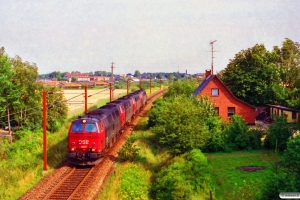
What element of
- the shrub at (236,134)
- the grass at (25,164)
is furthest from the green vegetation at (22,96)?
the shrub at (236,134)

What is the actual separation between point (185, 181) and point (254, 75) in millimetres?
25267

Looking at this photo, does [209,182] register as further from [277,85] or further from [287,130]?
[277,85]

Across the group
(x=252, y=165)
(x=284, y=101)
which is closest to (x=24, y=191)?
(x=252, y=165)

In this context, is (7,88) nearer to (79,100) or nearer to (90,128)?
(90,128)

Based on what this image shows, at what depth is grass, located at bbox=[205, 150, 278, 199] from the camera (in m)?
15.7

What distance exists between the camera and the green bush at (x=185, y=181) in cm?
1612

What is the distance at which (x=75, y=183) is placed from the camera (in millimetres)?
18656

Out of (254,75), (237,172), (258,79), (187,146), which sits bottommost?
(237,172)

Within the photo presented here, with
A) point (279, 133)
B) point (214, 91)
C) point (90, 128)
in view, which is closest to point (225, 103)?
point (214, 91)

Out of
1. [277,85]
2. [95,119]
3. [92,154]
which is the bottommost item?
[92,154]

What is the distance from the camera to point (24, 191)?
17828mm

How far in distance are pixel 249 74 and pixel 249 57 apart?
83.5 inches

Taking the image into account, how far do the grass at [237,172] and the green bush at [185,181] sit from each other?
808 millimetres

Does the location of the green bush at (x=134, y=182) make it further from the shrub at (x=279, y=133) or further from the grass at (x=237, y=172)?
the shrub at (x=279, y=133)
